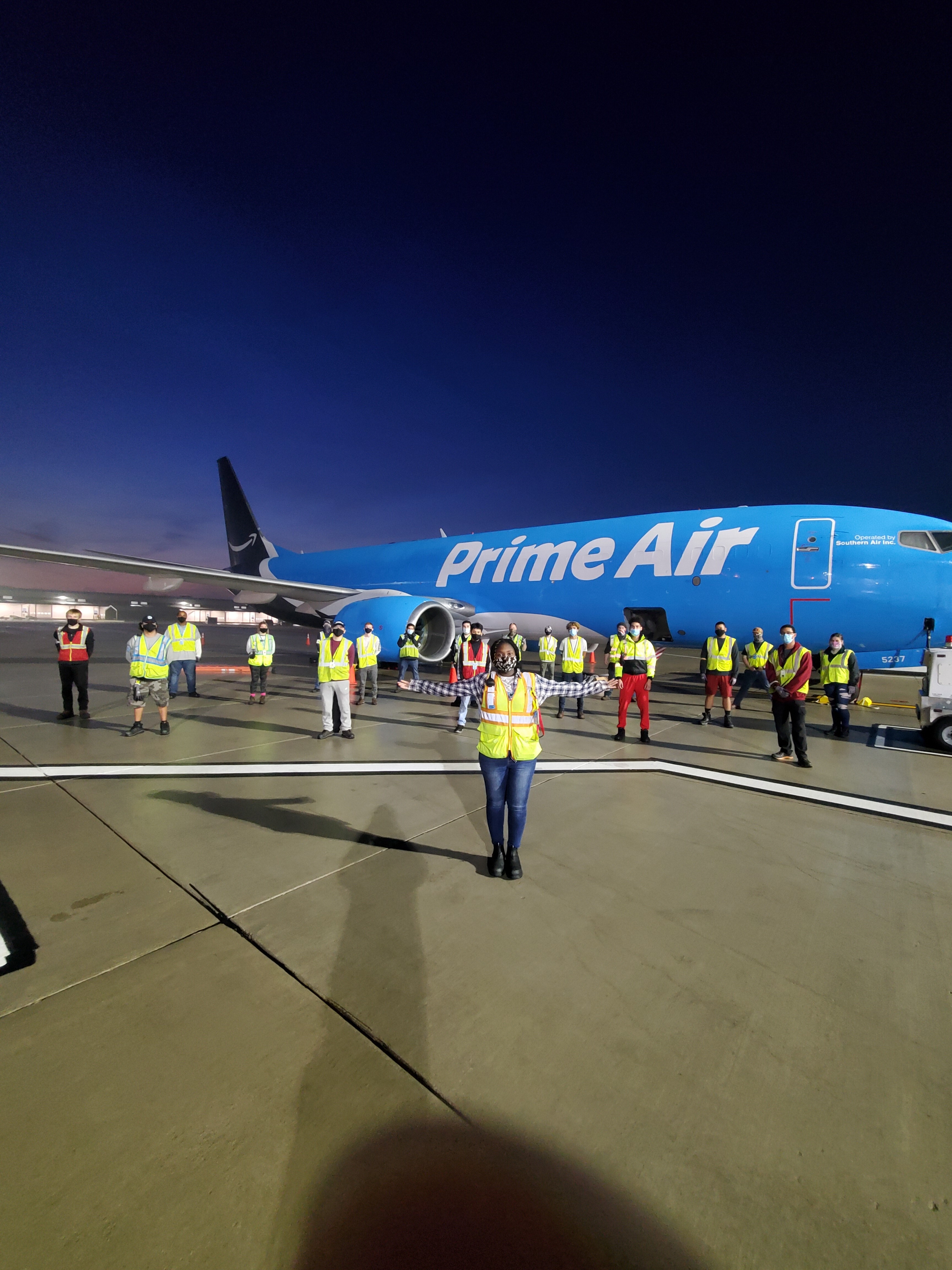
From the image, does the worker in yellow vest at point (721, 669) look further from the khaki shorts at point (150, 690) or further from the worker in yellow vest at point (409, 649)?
the khaki shorts at point (150, 690)

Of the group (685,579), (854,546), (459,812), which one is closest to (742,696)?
(685,579)

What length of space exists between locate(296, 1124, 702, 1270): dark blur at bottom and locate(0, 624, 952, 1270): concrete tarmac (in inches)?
2.7

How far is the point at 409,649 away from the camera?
10.6 meters

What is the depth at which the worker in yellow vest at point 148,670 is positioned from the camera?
6.72 m

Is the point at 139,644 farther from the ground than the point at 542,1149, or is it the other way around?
the point at 139,644

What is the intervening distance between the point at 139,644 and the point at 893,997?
→ 25.1 feet

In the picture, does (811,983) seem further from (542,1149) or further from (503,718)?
(503,718)

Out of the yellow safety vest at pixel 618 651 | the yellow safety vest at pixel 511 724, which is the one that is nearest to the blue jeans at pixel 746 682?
the yellow safety vest at pixel 618 651

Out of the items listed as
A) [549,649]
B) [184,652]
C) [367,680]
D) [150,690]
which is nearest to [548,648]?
[549,649]

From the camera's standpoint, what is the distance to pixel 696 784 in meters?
5.49

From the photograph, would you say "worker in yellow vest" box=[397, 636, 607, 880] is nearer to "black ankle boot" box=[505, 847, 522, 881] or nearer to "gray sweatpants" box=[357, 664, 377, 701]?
"black ankle boot" box=[505, 847, 522, 881]

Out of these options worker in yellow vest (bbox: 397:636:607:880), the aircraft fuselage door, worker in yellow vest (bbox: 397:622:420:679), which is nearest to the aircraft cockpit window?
the aircraft fuselage door

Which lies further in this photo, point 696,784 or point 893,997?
point 696,784

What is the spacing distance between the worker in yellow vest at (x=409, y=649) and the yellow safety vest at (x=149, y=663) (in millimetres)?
4337
